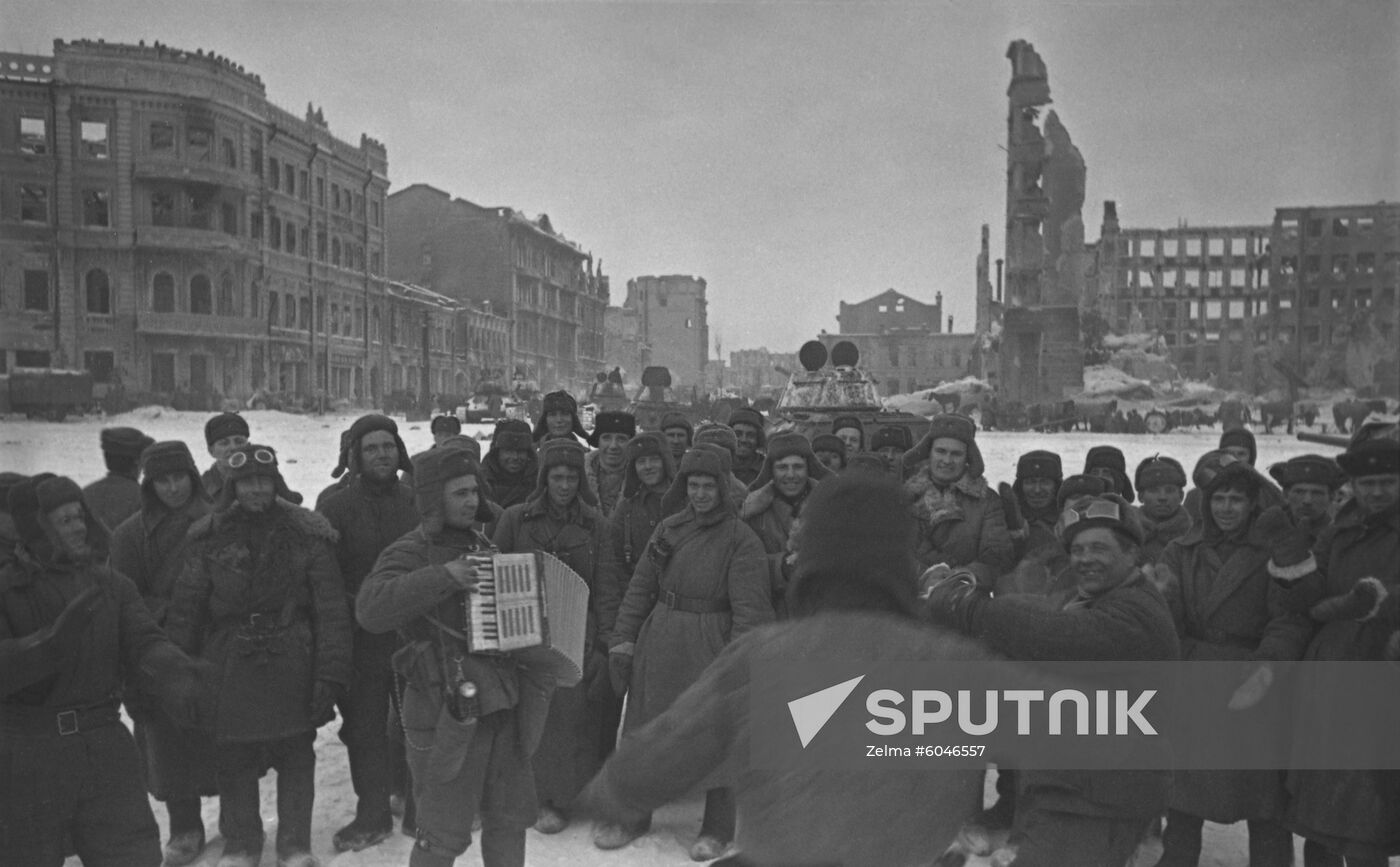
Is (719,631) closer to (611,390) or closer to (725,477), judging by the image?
(725,477)

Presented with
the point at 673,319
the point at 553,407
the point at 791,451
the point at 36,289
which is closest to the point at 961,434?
the point at 791,451

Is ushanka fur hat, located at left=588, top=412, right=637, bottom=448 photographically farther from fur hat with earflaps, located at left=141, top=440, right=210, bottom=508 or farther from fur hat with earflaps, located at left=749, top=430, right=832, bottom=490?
fur hat with earflaps, located at left=141, top=440, right=210, bottom=508

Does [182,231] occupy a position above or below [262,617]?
above

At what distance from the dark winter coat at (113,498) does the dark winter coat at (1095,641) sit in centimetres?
429

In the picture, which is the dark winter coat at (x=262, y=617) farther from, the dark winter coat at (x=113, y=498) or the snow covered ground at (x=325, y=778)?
the dark winter coat at (x=113, y=498)

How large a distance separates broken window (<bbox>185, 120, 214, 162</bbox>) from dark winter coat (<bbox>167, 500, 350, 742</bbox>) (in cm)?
300

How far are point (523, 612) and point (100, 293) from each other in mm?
3788

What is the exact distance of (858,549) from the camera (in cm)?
193

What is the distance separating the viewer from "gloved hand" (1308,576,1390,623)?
300cm

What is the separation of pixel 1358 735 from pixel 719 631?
2.45 meters

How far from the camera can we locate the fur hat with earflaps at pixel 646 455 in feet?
15.0

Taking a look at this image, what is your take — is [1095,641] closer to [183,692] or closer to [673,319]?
[183,692]

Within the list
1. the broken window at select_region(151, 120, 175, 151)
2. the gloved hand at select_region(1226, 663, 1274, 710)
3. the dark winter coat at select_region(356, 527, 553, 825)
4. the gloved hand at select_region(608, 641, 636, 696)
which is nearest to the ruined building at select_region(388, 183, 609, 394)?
the broken window at select_region(151, 120, 175, 151)

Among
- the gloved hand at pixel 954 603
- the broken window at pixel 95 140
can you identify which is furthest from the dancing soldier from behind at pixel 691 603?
the broken window at pixel 95 140
